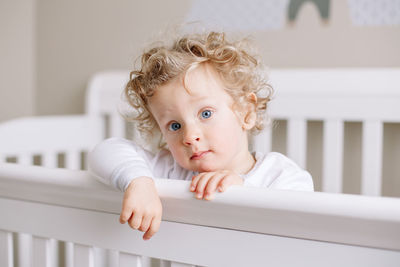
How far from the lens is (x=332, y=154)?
1145mm

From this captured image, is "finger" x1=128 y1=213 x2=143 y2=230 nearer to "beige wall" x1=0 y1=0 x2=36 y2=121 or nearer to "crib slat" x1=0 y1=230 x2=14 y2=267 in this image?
"crib slat" x1=0 y1=230 x2=14 y2=267

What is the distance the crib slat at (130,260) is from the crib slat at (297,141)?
634 millimetres

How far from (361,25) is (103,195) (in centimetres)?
82

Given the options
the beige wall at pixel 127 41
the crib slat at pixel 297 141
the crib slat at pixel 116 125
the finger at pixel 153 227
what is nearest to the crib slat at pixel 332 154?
the crib slat at pixel 297 141

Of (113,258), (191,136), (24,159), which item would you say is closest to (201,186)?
(191,136)

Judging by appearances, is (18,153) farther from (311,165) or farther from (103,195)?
(311,165)

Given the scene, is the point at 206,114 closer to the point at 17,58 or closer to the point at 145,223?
the point at 145,223

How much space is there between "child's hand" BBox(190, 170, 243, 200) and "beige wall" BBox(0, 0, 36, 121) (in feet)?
3.64

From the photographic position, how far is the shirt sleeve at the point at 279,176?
747 mm

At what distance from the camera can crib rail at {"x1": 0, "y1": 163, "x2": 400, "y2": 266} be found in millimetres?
490

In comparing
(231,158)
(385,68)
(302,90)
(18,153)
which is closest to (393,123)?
(385,68)

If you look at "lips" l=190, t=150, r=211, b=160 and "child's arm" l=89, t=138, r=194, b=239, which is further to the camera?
"lips" l=190, t=150, r=211, b=160

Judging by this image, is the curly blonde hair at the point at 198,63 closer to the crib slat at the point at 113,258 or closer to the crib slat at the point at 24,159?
the crib slat at the point at 113,258

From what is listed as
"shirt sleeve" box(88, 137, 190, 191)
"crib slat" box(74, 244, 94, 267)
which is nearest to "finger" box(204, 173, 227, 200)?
"shirt sleeve" box(88, 137, 190, 191)
